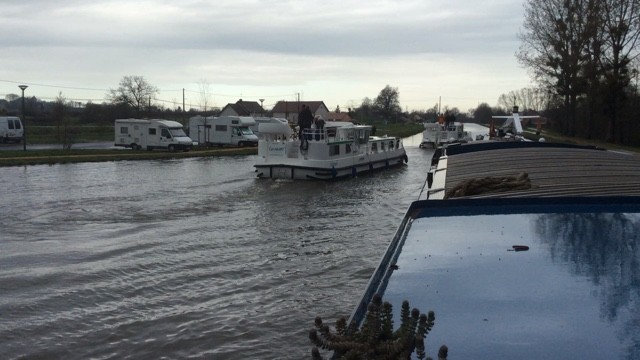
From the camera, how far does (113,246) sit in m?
13.6

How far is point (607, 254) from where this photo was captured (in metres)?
6.01

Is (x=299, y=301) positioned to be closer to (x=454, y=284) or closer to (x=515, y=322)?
(x=454, y=284)

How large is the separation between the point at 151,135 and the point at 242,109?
50.4 m

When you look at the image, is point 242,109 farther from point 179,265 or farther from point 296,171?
point 179,265

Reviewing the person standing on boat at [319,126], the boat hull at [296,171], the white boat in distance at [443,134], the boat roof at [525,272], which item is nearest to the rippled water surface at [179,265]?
the boat roof at [525,272]

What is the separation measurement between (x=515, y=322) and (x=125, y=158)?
108 feet

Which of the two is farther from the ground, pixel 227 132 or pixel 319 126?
pixel 319 126

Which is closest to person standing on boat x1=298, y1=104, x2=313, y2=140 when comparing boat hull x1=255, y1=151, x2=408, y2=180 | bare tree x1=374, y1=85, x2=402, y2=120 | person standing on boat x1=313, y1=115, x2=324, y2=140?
person standing on boat x1=313, y1=115, x2=324, y2=140

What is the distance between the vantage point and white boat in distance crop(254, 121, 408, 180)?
27000 millimetres

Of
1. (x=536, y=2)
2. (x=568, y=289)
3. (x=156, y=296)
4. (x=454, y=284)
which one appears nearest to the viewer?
(x=568, y=289)

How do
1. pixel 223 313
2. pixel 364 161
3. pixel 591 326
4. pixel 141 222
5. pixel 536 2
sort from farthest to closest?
pixel 536 2 → pixel 364 161 → pixel 141 222 → pixel 223 313 → pixel 591 326

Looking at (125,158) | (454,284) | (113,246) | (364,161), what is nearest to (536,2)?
(364,161)

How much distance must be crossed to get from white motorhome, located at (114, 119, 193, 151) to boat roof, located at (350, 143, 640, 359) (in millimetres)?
34621

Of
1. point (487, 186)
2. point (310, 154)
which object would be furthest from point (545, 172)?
point (310, 154)
